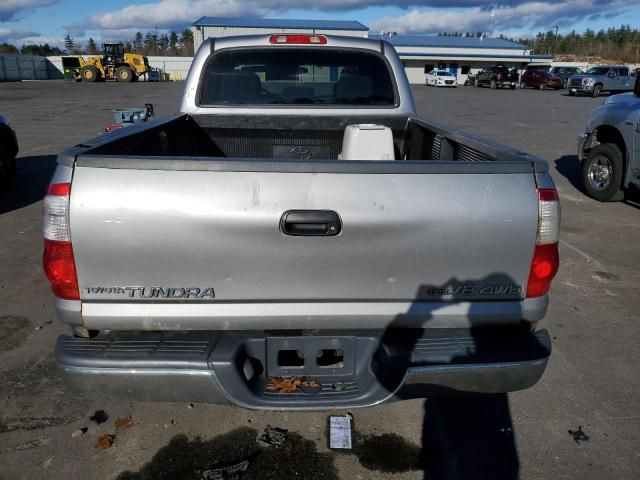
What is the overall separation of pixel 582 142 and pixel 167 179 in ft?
26.1

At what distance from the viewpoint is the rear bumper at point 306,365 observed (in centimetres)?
220

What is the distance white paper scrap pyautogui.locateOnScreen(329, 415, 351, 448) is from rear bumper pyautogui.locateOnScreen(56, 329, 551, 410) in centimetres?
58

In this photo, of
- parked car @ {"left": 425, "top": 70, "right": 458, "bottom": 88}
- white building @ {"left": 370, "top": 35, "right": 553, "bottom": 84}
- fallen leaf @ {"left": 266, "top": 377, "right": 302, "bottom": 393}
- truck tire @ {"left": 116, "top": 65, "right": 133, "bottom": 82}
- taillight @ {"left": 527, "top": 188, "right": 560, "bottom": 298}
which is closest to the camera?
taillight @ {"left": 527, "top": 188, "right": 560, "bottom": 298}

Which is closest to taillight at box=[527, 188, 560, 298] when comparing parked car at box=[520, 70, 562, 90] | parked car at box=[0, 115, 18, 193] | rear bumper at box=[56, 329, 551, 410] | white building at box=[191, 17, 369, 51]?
rear bumper at box=[56, 329, 551, 410]

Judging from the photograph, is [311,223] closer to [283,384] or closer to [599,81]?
[283,384]

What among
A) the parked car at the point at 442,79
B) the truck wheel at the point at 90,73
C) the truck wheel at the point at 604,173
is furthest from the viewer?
the parked car at the point at 442,79

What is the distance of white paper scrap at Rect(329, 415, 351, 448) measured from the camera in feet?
9.14

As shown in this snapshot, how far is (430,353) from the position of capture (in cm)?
229

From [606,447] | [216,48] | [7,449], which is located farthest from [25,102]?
[606,447]

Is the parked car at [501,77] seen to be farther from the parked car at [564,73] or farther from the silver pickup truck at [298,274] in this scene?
the silver pickup truck at [298,274]

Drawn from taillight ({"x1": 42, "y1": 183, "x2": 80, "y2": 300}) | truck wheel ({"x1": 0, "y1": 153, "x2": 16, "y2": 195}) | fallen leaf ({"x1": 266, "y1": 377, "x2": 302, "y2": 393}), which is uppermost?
taillight ({"x1": 42, "y1": 183, "x2": 80, "y2": 300})

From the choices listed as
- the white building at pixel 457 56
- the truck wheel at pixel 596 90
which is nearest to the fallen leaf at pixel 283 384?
the truck wheel at pixel 596 90

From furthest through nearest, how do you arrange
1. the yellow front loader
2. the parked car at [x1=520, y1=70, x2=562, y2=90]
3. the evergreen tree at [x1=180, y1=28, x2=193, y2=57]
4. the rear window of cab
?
the evergreen tree at [x1=180, y1=28, x2=193, y2=57] < the yellow front loader < the parked car at [x1=520, y1=70, x2=562, y2=90] < the rear window of cab

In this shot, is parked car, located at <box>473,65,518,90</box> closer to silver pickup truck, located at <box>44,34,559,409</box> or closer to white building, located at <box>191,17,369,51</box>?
white building, located at <box>191,17,369,51</box>
